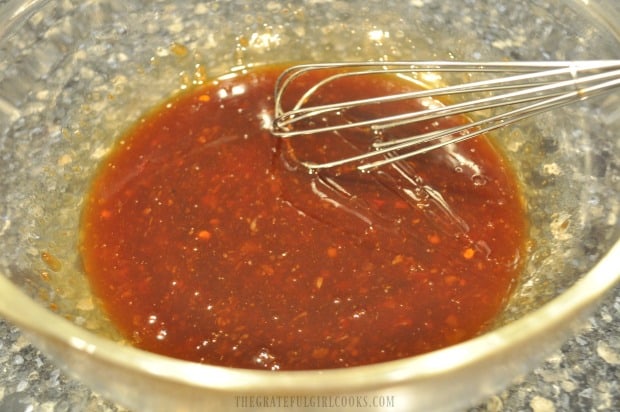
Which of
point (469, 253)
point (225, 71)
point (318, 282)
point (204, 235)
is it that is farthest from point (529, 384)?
point (225, 71)

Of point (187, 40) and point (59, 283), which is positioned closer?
point (59, 283)

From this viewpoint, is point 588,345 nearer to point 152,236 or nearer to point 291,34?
point 152,236

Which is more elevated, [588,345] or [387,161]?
[387,161]

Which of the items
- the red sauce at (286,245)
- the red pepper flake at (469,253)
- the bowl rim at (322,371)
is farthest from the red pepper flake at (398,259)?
the bowl rim at (322,371)

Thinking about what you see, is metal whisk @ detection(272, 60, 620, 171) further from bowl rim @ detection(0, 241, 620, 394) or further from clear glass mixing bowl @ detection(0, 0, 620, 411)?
bowl rim @ detection(0, 241, 620, 394)

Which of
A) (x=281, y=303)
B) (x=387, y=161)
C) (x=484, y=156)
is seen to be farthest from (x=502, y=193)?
(x=281, y=303)

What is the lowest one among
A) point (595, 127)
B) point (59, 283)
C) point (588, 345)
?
point (588, 345)
